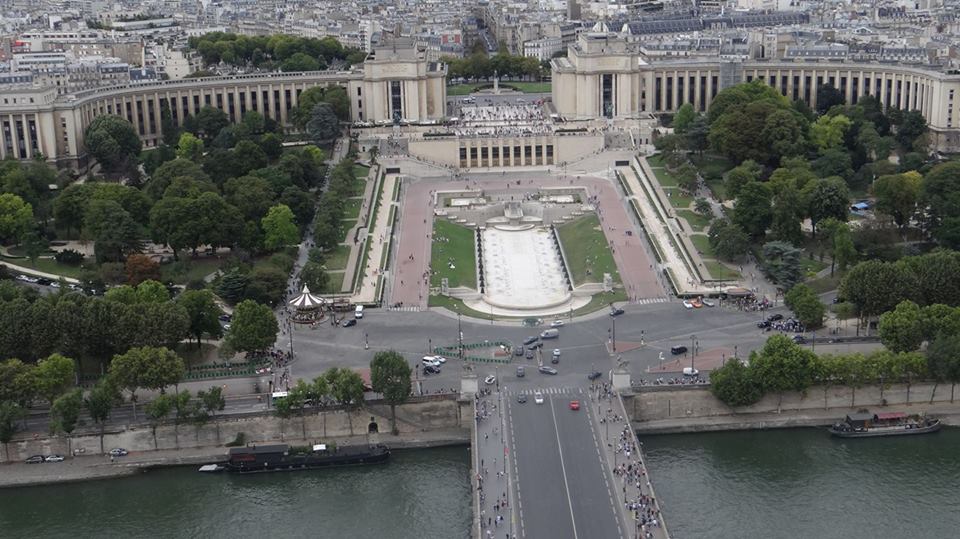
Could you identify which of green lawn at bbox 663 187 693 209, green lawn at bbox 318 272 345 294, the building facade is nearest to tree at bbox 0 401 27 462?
green lawn at bbox 318 272 345 294

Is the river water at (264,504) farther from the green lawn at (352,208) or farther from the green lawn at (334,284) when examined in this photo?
the green lawn at (352,208)

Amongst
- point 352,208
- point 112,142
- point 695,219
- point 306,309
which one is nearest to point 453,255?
point 352,208

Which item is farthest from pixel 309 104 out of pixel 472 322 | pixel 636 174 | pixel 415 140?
pixel 472 322

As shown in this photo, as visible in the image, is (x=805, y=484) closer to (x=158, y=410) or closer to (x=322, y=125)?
(x=158, y=410)

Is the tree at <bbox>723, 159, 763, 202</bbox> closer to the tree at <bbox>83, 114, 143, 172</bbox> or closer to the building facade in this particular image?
the building facade

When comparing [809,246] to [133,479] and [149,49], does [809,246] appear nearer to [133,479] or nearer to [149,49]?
[133,479]

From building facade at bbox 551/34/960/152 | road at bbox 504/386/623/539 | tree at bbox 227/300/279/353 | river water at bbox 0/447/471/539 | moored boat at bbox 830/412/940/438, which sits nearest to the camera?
road at bbox 504/386/623/539
